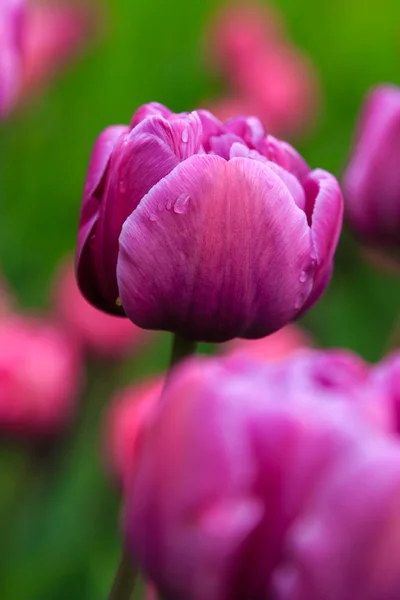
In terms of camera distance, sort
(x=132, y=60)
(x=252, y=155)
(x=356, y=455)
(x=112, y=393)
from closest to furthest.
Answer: (x=356, y=455) < (x=252, y=155) < (x=112, y=393) < (x=132, y=60)

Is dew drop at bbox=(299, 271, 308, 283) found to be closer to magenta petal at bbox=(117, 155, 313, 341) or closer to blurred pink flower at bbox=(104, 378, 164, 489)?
magenta petal at bbox=(117, 155, 313, 341)

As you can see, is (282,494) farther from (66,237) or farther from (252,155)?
(66,237)

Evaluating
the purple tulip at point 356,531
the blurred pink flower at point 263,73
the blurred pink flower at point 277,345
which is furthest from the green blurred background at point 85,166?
the purple tulip at point 356,531

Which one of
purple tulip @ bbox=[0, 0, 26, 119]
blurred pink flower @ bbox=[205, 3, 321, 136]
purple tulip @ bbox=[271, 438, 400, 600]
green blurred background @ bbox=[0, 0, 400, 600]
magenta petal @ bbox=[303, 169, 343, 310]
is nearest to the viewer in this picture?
purple tulip @ bbox=[271, 438, 400, 600]

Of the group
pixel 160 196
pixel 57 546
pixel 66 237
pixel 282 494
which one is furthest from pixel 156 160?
pixel 66 237

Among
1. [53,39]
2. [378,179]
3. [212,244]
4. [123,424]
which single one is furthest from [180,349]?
[53,39]

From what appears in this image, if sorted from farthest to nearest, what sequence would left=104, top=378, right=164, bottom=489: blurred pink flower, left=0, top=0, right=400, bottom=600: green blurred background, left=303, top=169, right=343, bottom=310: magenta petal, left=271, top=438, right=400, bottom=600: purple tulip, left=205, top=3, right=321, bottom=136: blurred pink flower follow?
1. left=205, top=3, right=321, bottom=136: blurred pink flower
2. left=0, top=0, right=400, bottom=600: green blurred background
3. left=104, top=378, right=164, bottom=489: blurred pink flower
4. left=303, top=169, right=343, bottom=310: magenta petal
5. left=271, top=438, right=400, bottom=600: purple tulip

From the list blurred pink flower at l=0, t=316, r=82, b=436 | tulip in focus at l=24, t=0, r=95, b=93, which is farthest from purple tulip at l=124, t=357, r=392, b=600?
tulip in focus at l=24, t=0, r=95, b=93
